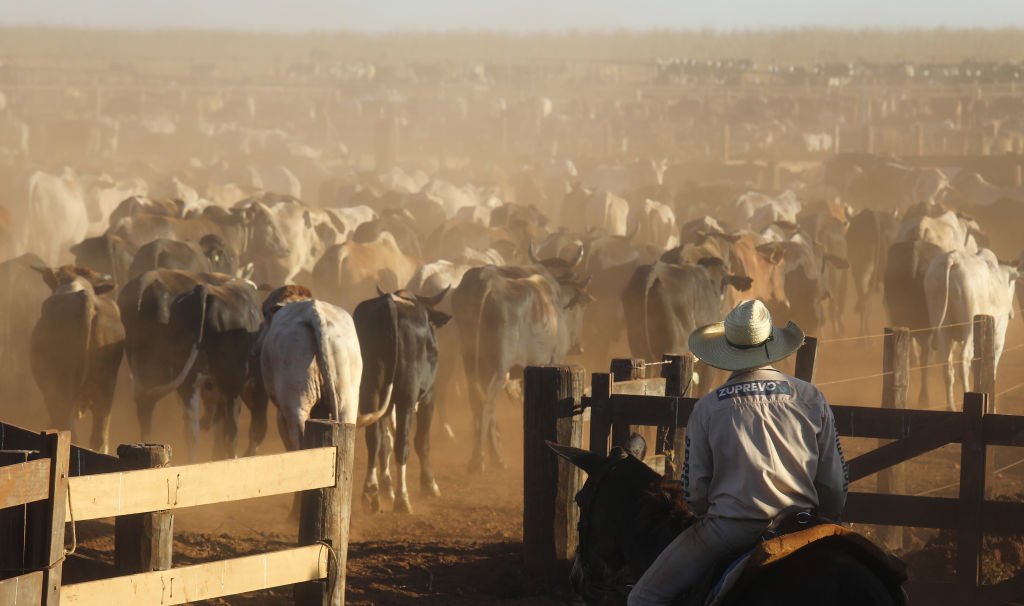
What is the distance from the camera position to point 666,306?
14.3 metres

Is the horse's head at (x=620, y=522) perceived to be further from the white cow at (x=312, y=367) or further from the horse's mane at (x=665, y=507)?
the white cow at (x=312, y=367)

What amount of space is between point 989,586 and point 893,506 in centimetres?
60

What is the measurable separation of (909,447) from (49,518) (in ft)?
13.6

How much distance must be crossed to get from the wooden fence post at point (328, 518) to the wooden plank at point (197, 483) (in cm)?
6

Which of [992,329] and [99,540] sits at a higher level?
[992,329]

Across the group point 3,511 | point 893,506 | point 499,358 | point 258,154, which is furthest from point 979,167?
point 3,511

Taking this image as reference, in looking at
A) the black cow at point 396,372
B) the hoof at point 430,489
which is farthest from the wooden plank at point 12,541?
the hoof at point 430,489

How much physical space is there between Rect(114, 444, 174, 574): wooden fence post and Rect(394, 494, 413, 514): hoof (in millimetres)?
5513

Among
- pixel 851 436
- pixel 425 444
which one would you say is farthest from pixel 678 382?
pixel 425 444

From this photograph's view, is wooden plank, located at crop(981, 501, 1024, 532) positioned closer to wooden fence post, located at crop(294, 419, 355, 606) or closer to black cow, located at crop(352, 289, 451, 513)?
wooden fence post, located at crop(294, 419, 355, 606)

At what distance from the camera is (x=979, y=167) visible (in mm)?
45938

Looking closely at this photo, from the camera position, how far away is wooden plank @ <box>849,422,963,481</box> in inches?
259

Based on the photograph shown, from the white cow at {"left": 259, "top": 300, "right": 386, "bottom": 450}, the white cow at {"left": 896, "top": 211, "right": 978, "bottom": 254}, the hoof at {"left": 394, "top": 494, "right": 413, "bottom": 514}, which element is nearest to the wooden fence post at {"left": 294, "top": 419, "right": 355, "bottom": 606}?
the white cow at {"left": 259, "top": 300, "right": 386, "bottom": 450}

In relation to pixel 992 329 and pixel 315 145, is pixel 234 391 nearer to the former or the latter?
pixel 992 329
